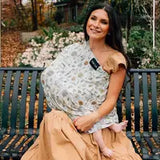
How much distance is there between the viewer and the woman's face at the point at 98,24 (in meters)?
2.54

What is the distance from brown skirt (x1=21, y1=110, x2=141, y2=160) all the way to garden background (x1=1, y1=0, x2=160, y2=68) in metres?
3.60

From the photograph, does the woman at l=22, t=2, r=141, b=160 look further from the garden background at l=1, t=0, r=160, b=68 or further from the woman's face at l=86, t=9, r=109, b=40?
the garden background at l=1, t=0, r=160, b=68

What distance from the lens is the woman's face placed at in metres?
2.54

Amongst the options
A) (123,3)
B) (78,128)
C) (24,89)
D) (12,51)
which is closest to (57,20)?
(12,51)

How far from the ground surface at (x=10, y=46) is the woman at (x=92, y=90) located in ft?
22.2

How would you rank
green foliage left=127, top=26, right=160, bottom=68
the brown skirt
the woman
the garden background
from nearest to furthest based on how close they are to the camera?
the brown skirt → the woman → green foliage left=127, top=26, right=160, bottom=68 → the garden background

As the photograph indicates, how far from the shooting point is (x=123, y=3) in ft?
29.3

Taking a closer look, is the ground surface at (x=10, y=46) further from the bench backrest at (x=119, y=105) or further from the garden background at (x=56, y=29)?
the bench backrest at (x=119, y=105)

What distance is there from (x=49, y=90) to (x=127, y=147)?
0.70 m

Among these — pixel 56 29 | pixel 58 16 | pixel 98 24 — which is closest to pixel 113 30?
pixel 98 24

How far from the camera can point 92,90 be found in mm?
2555

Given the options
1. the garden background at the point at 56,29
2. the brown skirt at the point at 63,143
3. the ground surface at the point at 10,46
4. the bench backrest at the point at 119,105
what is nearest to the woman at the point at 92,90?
the brown skirt at the point at 63,143

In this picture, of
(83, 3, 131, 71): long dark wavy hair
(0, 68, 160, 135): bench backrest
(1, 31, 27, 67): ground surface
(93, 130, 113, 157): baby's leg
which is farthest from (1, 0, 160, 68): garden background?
(93, 130, 113, 157): baby's leg

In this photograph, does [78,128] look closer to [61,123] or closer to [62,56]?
[61,123]
